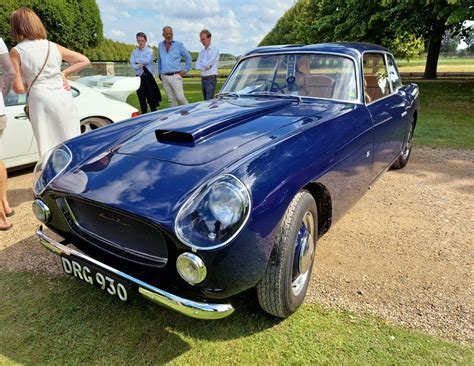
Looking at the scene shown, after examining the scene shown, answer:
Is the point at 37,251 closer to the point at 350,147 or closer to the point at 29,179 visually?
the point at 29,179

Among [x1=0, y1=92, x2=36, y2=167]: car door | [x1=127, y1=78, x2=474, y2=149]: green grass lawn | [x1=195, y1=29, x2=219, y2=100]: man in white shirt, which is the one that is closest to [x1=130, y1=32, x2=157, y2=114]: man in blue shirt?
[x1=195, y1=29, x2=219, y2=100]: man in white shirt

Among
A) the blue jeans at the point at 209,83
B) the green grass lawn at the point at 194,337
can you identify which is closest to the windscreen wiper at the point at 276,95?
the green grass lawn at the point at 194,337

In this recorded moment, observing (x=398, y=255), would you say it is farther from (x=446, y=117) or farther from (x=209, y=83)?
(x=446, y=117)

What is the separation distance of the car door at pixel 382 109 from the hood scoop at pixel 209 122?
82 centimetres

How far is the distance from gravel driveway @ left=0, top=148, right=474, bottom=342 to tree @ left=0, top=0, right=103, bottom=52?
99.5ft

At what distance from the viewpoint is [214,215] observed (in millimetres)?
1789

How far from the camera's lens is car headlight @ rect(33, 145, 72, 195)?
242 cm

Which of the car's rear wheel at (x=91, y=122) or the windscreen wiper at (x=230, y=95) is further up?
the windscreen wiper at (x=230, y=95)

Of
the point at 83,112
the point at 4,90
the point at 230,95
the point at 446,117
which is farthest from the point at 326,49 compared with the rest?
the point at 446,117

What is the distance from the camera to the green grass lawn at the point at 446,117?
672 centimetres

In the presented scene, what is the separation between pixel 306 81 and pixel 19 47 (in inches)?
99.9

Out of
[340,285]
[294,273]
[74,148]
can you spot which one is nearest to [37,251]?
[74,148]

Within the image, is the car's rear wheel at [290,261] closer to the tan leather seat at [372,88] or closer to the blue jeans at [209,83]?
the tan leather seat at [372,88]

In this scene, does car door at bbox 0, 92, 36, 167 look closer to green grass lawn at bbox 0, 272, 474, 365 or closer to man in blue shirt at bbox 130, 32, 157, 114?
green grass lawn at bbox 0, 272, 474, 365
